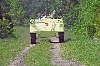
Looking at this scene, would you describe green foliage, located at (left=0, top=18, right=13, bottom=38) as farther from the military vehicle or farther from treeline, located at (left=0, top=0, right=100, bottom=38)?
the military vehicle

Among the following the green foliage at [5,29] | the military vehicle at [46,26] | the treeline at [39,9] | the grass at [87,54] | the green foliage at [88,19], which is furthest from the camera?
the treeline at [39,9]

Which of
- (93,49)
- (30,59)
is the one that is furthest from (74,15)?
(30,59)

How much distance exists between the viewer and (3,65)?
1148 centimetres

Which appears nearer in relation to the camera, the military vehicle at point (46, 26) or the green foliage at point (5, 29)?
the green foliage at point (5, 29)

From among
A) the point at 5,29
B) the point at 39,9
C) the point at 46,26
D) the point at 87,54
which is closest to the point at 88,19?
the point at 46,26

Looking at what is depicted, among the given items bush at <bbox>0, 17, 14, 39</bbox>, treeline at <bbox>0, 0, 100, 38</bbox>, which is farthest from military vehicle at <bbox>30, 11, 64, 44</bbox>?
bush at <bbox>0, 17, 14, 39</bbox>

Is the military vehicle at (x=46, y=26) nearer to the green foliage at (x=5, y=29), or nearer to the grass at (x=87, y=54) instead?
the green foliage at (x=5, y=29)

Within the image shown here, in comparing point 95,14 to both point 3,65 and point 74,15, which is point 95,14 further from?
point 74,15

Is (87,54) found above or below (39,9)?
above

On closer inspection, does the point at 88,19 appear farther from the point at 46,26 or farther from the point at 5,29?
the point at 5,29

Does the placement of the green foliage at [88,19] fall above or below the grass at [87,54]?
above

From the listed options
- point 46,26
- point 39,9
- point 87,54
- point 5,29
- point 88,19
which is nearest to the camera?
point 87,54

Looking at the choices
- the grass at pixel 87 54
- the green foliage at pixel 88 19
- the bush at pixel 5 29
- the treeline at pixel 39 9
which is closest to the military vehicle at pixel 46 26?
the treeline at pixel 39 9

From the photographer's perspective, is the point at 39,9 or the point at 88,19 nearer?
the point at 88,19
